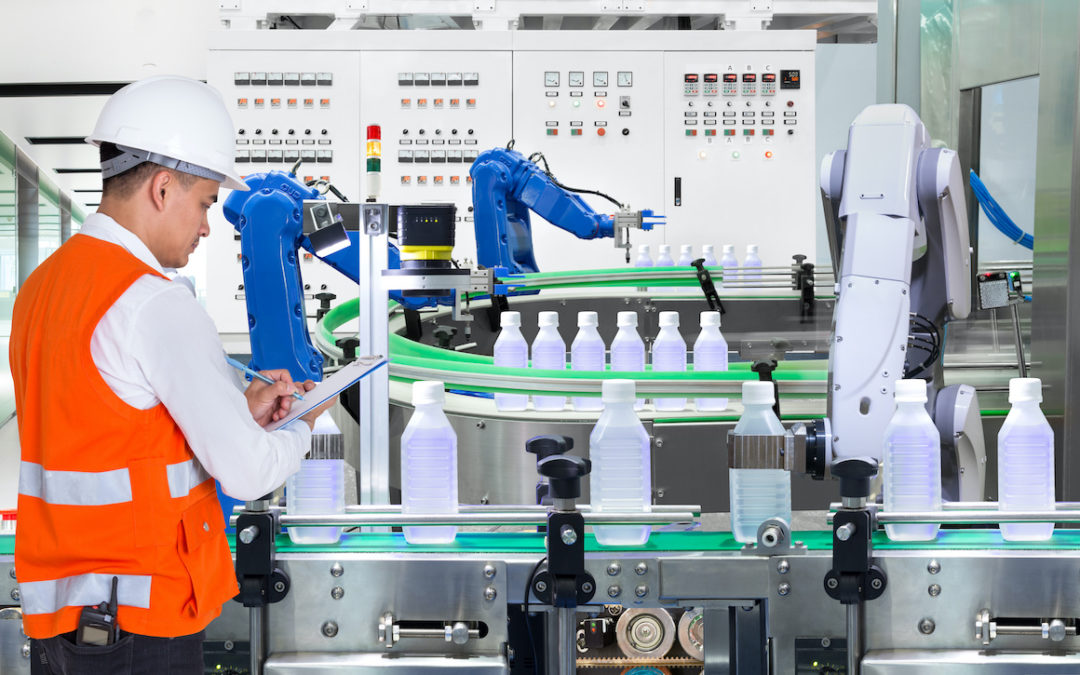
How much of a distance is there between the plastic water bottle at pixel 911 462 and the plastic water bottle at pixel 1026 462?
0.13m

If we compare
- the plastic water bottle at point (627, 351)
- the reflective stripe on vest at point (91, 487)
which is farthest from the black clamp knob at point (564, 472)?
the plastic water bottle at point (627, 351)

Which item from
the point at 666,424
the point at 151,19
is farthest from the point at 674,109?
the point at 666,424

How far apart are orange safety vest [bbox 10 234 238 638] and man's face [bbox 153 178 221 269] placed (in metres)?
0.08

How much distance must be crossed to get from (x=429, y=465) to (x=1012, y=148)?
587 centimetres

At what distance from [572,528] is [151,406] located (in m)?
0.74

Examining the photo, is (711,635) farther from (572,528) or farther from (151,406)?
(151,406)

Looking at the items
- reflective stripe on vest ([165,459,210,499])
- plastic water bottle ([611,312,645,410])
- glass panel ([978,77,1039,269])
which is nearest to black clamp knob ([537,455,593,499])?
reflective stripe on vest ([165,459,210,499])

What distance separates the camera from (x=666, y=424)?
336 cm

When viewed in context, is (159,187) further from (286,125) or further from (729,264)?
(286,125)

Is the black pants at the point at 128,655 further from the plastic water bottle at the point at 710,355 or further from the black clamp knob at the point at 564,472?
the plastic water bottle at the point at 710,355

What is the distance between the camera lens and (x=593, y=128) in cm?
891

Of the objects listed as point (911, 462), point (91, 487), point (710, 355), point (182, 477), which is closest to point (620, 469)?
point (911, 462)

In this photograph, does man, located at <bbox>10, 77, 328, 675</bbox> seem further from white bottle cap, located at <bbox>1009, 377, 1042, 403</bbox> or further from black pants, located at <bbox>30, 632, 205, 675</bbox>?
white bottle cap, located at <bbox>1009, 377, 1042, 403</bbox>

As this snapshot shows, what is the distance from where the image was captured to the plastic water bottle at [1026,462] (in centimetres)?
193
